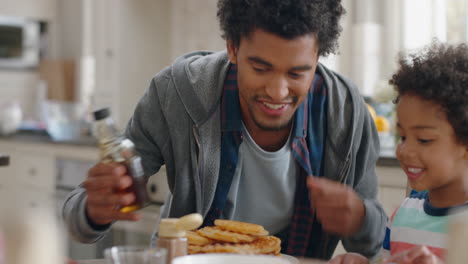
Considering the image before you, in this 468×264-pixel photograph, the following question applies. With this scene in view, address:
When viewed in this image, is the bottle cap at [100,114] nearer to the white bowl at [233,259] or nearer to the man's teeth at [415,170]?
the white bowl at [233,259]

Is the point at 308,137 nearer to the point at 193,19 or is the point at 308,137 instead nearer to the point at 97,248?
the point at 97,248

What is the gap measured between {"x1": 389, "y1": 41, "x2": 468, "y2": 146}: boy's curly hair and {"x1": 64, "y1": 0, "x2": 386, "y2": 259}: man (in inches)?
7.9

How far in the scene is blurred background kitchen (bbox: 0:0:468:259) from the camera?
3.19 metres

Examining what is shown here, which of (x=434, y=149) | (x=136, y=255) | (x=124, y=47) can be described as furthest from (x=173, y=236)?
(x=124, y=47)

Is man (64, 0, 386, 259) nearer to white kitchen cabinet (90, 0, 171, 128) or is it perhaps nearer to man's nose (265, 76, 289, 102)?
man's nose (265, 76, 289, 102)

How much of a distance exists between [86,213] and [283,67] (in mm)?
510

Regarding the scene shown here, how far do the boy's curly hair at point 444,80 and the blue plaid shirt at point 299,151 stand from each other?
0.23 meters

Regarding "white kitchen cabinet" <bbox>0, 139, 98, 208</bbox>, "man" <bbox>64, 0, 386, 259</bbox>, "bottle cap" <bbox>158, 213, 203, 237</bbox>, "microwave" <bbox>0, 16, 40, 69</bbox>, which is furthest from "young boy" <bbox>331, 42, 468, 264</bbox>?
"microwave" <bbox>0, 16, 40, 69</bbox>

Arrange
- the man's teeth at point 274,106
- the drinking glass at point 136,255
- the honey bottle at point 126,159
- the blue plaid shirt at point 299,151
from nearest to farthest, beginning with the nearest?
1. the drinking glass at point 136,255
2. the honey bottle at point 126,159
3. the man's teeth at point 274,106
4. the blue plaid shirt at point 299,151

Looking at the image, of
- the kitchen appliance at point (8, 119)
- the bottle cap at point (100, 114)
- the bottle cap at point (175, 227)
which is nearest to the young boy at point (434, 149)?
the bottle cap at point (175, 227)

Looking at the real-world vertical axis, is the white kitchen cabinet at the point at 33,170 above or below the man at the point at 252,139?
below

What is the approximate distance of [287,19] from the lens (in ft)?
4.58

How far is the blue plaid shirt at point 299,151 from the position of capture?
155 cm

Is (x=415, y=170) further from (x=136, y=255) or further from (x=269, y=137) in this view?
(x=136, y=255)
